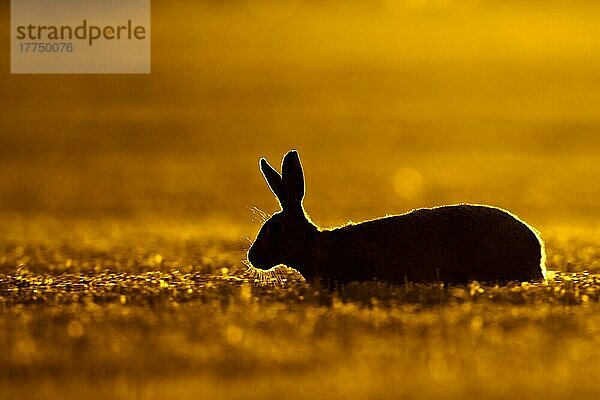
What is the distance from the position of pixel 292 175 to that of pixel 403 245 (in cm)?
112

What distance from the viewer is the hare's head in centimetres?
1333

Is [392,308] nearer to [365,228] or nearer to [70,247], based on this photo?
[365,228]

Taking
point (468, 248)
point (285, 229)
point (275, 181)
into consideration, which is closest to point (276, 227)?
point (285, 229)

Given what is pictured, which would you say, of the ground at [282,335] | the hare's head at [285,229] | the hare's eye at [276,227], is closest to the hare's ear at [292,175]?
the hare's head at [285,229]

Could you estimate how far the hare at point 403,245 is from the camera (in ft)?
42.8

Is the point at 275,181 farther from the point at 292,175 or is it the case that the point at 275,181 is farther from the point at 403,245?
the point at 403,245

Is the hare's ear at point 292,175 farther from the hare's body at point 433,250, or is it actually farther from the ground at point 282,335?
the ground at point 282,335

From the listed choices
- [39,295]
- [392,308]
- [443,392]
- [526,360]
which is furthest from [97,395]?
[39,295]

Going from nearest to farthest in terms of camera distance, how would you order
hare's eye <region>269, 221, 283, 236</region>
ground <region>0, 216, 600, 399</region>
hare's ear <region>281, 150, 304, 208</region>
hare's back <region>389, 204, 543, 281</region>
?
ground <region>0, 216, 600, 399</region> < hare's back <region>389, 204, 543, 281</region> < hare's ear <region>281, 150, 304, 208</region> < hare's eye <region>269, 221, 283, 236</region>

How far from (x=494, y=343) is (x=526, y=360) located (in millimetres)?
593

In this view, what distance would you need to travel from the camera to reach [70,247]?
691 inches

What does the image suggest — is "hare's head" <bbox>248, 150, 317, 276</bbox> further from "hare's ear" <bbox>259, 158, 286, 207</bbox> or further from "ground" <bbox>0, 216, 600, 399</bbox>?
"ground" <bbox>0, 216, 600, 399</bbox>

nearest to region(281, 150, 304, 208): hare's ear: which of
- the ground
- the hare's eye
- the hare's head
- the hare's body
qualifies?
the hare's head

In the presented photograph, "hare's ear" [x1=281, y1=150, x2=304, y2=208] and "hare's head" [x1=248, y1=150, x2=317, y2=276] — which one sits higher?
"hare's ear" [x1=281, y1=150, x2=304, y2=208]
